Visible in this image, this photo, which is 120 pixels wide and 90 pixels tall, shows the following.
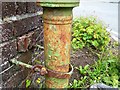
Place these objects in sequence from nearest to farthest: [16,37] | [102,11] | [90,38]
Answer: [16,37], [90,38], [102,11]

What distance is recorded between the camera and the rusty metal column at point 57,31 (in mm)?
1082

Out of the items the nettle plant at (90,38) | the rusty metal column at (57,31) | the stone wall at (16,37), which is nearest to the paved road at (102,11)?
the nettle plant at (90,38)

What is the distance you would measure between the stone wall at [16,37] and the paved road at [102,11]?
2.72 m

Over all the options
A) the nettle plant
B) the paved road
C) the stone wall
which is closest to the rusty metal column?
the stone wall

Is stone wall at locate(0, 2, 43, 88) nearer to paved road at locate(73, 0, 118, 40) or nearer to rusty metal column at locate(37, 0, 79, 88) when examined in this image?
rusty metal column at locate(37, 0, 79, 88)

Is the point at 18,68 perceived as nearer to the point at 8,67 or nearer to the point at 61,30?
the point at 8,67

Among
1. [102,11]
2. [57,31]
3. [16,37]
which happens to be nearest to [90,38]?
[16,37]

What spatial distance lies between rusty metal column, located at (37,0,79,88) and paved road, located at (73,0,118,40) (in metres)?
3.03

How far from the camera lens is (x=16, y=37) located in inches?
52.5

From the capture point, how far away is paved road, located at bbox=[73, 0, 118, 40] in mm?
4648

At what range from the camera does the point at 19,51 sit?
4.57 ft

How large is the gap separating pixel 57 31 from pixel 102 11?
4.48m

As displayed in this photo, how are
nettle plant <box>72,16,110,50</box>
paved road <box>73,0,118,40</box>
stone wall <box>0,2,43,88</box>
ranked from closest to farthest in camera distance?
stone wall <box>0,2,43,88</box> < nettle plant <box>72,16,110,50</box> < paved road <box>73,0,118,40</box>

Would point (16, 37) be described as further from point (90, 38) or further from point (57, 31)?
point (90, 38)
